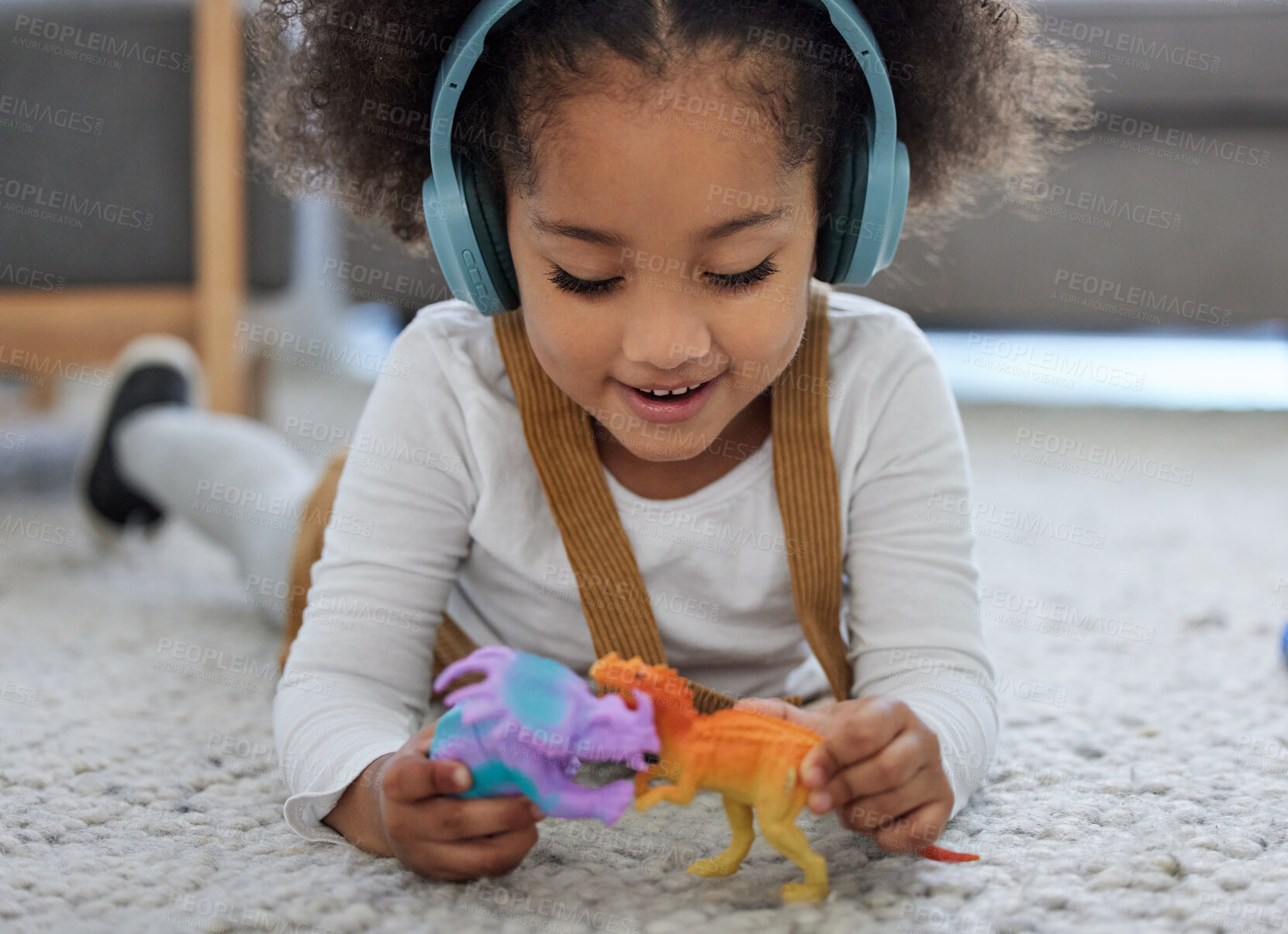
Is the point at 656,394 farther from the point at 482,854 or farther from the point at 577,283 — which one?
the point at 482,854

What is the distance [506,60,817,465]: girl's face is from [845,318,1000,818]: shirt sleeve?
142 millimetres

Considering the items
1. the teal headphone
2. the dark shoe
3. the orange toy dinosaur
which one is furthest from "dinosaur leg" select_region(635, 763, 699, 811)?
the dark shoe

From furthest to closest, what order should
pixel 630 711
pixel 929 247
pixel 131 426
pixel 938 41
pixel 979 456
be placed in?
pixel 929 247 → pixel 979 456 → pixel 131 426 → pixel 938 41 → pixel 630 711

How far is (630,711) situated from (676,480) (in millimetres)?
286

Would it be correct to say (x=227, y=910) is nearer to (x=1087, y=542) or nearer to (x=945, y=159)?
(x=945, y=159)

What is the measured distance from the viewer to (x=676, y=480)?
33.8 inches

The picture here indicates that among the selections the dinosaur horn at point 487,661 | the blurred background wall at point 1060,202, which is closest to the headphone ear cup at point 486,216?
the dinosaur horn at point 487,661

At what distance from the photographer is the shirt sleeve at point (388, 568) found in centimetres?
77

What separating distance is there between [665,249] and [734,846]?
1.03 ft

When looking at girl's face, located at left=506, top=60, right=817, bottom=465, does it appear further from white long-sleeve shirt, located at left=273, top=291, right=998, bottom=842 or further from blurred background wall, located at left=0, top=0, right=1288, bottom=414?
blurred background wall, located at left=0, top=0, right=1288, bottom=414

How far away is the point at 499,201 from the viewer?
0.75m

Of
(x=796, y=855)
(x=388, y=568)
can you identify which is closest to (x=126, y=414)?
(x=388, y=568)

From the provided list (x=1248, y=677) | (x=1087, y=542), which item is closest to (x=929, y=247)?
(x=1087, y=542)

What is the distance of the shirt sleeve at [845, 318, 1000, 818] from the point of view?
2.51 ft
